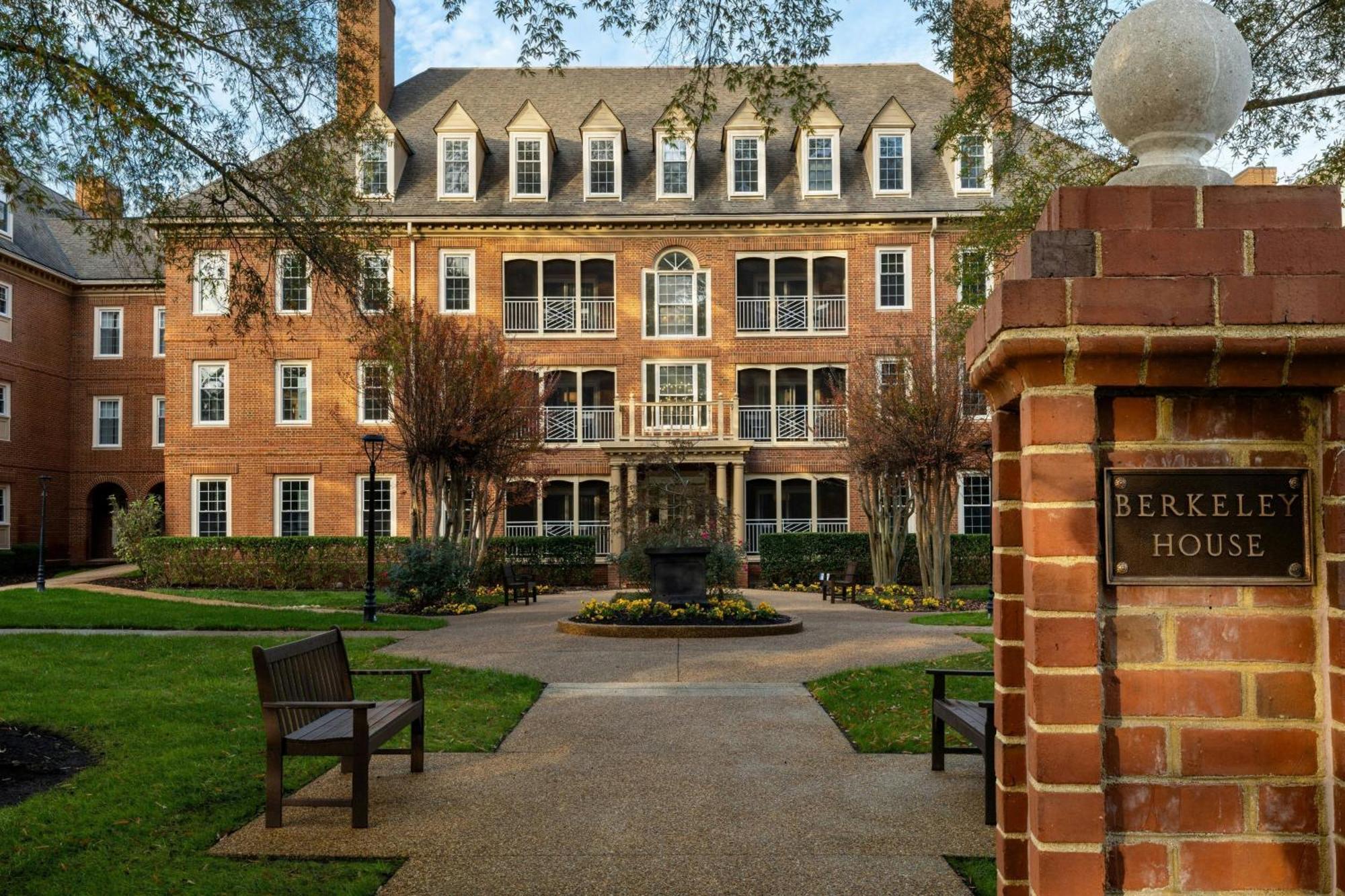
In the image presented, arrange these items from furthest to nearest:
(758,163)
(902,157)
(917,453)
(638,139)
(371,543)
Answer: (638,139) → (758,163) → (902,157) → (917,453) → (371,543)

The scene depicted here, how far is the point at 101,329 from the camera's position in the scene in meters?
35.0

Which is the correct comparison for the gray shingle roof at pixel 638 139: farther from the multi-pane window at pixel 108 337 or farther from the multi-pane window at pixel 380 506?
the multi-pane window at pixel 108 337

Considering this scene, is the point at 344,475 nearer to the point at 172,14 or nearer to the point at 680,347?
the point at 680,347

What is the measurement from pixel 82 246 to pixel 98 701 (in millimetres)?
31963

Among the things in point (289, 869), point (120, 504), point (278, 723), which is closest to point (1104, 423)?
point (289, 869)

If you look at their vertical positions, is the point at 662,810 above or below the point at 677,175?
below

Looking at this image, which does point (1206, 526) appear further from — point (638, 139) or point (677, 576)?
point (638, 139)

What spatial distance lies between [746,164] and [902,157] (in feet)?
14.1

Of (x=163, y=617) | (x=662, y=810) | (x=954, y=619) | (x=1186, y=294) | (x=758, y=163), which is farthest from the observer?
(x=758, y=163)

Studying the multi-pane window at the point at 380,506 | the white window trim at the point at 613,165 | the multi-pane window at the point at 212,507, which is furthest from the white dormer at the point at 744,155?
the multi-pane window at the point at 212,507

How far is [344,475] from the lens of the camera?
29.2m

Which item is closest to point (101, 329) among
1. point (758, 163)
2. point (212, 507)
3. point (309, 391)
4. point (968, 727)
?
point (212, 507)

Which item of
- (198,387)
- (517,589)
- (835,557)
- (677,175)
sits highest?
(677,175)

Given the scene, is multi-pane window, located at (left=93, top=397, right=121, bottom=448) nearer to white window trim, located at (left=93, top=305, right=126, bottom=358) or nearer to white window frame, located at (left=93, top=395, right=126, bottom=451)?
white window frame, located at (left=93, top=395, right=126, bottom=451)
